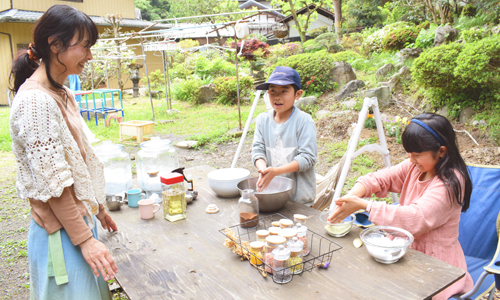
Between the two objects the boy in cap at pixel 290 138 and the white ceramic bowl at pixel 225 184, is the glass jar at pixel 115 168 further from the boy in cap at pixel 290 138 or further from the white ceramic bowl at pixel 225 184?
the boy in cap at pixel 290 138

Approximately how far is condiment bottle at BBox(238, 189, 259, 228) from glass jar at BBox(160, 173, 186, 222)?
1.37 feet

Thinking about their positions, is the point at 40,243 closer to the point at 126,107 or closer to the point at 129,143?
the point at 129,143

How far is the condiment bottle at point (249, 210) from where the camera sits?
6.25 feet

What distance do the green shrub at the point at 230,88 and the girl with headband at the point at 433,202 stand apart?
944 cm

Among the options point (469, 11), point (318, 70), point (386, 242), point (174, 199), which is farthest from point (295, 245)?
point (469, 11)

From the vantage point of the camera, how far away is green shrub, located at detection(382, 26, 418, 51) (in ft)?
33.2

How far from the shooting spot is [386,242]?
5.31 feet

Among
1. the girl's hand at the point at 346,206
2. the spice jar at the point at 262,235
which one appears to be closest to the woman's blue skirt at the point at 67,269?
the spice jar at the point at 262,235

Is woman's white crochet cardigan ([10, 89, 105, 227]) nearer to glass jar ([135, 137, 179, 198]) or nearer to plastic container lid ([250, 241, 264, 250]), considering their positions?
plastic container lid ([250, 241, 264, 250])

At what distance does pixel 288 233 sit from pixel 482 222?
5.04 feet

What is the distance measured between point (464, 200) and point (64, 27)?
6.65 feet

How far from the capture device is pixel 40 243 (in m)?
1.43

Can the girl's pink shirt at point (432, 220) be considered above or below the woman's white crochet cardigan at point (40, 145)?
below

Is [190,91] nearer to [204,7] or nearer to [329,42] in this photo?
[329,42]
